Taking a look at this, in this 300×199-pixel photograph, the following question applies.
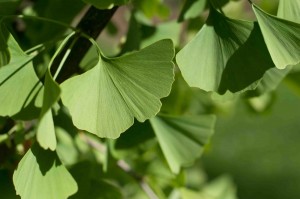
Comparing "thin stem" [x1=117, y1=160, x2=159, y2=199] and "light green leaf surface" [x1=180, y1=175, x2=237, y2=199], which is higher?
"thin stem" [x1=117, y1=160, x2=159, y2=199]

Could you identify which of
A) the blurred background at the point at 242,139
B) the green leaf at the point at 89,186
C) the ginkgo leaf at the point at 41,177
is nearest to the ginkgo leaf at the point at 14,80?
the ginkgo leaf at the point at 41,177

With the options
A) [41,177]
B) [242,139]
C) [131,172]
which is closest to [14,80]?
[41,177]

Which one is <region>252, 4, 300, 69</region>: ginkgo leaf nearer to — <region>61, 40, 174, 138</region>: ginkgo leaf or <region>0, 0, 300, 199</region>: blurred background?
<region>61, 40, 174, 138</region>: ginkgo leaf

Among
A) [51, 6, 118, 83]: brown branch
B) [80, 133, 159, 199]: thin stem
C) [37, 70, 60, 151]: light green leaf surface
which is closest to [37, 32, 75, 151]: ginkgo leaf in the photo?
[37, 70, 60, 151]: light green leaf surface

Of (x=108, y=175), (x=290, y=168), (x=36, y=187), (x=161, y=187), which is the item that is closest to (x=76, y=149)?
(x=108, y=175)

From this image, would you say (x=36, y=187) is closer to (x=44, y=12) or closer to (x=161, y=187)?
(x=44, y=12)

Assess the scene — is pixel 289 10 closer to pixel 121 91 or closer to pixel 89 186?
pixel 121 91

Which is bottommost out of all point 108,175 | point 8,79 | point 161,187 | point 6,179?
point 161,187
